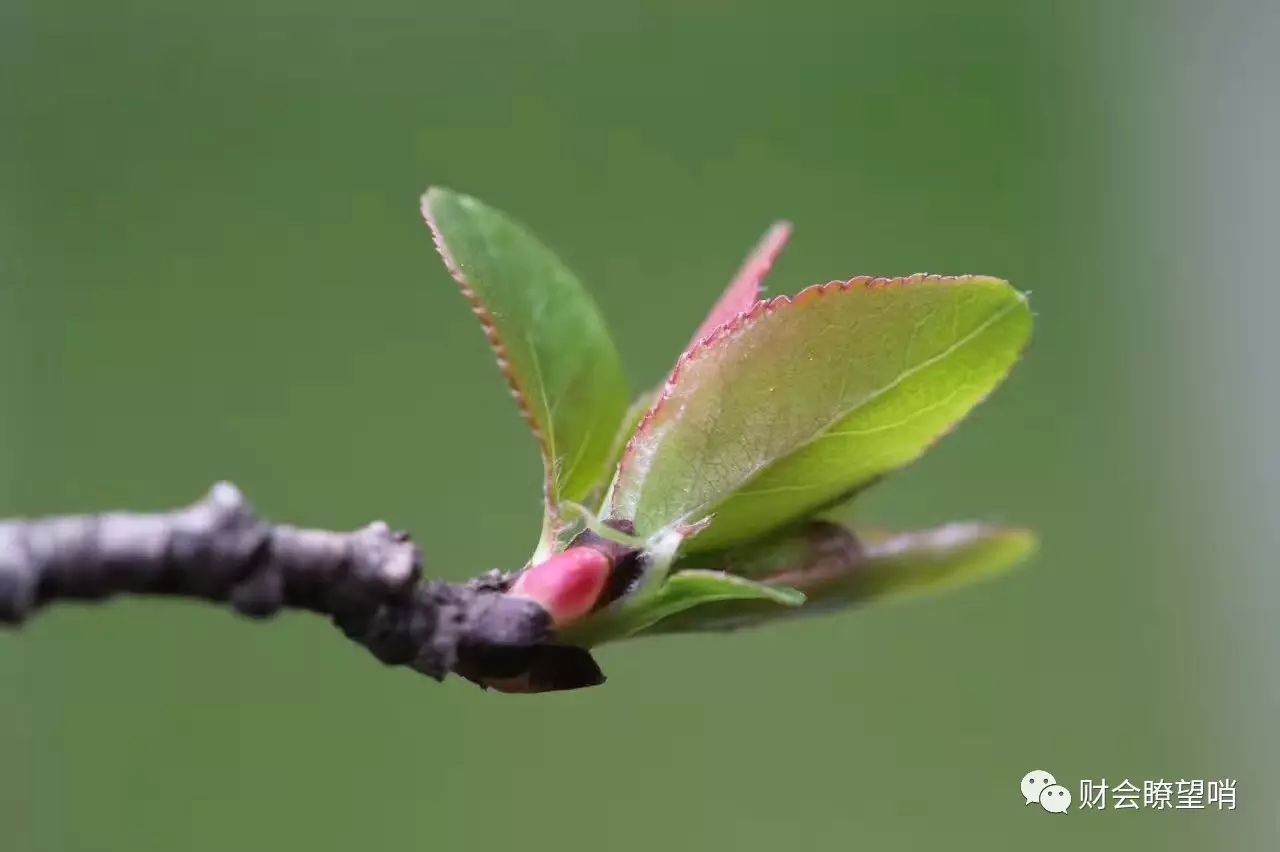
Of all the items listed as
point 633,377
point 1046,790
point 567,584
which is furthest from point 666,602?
point 633,377

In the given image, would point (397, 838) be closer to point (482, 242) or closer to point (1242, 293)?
point (482, 242)

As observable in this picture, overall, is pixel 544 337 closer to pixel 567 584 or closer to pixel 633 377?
pixel 567 584

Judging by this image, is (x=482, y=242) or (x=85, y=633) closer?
(x=482, y=242)

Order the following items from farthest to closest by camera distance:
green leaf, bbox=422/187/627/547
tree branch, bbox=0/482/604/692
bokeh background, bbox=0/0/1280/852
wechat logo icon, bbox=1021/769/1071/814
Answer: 1. bokeh background, bbox=0/0/1280/852
2. wechat logo icon, bbox=1021/769/1071/814
3. green leaf, bbox=422/187/627/547
4. tree branch, bbox=0/482/604/692

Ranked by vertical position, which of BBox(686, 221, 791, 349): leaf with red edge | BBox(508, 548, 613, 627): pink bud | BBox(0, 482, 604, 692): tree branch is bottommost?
BBox(0, 482, 604, 692): tree branch

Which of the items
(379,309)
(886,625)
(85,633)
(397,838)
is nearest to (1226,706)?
(886,625)

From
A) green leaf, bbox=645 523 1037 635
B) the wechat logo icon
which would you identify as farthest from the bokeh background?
green leaf, bbox=645 523 1037 635

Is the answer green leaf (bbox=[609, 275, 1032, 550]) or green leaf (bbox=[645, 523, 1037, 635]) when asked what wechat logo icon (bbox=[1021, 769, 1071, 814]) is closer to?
green leaf (bbox=[645, 523, 1037, 635])
